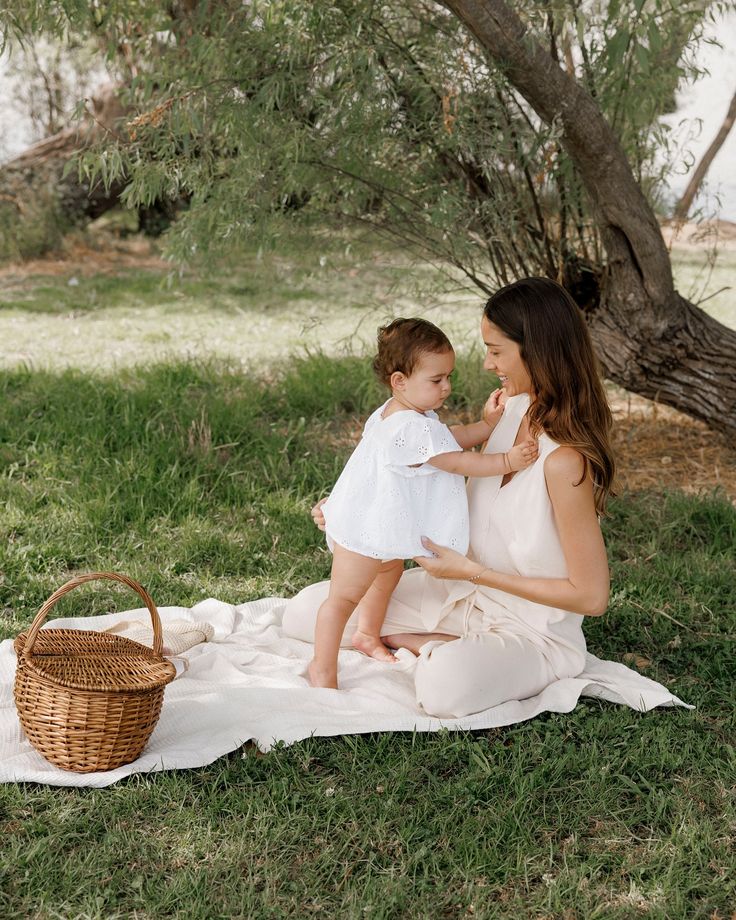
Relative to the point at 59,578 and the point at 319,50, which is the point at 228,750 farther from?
the point at 319,50

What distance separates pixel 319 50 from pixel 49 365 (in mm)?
3232

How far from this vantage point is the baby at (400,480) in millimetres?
3240

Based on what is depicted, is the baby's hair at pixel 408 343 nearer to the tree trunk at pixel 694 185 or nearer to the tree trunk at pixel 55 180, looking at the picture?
the tree trunk at pixel 694 185

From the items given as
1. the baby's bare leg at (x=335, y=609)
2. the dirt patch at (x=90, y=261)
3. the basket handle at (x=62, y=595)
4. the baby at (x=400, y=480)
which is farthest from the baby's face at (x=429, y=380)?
the dirt patch at (x=90, y=261)

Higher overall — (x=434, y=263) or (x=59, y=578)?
(x=434, y=263)

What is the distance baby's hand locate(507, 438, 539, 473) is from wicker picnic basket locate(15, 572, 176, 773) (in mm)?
1200

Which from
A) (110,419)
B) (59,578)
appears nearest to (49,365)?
(110,419)

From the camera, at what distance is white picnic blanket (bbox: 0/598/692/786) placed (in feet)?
9.89

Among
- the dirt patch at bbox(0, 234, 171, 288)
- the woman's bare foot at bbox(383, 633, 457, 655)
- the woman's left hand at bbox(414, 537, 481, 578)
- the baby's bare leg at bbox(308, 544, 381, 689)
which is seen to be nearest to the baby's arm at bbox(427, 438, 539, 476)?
the woman's left hand at bbox(414, 537, 481, 578)

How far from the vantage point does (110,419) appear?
5.73 metres

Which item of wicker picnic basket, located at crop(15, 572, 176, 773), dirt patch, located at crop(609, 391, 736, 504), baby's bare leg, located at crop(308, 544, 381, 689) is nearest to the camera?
wicker picnic basket, located at crop(15, 572, 176, 773)

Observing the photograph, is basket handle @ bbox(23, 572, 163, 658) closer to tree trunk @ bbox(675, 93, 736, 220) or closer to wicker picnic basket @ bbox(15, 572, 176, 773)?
wicker picnic basket @ bbox(15, 572, 176, 773)

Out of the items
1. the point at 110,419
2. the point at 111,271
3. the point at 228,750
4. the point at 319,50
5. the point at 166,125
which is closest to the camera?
the point at 228,750

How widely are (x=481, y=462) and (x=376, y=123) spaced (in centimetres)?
254
